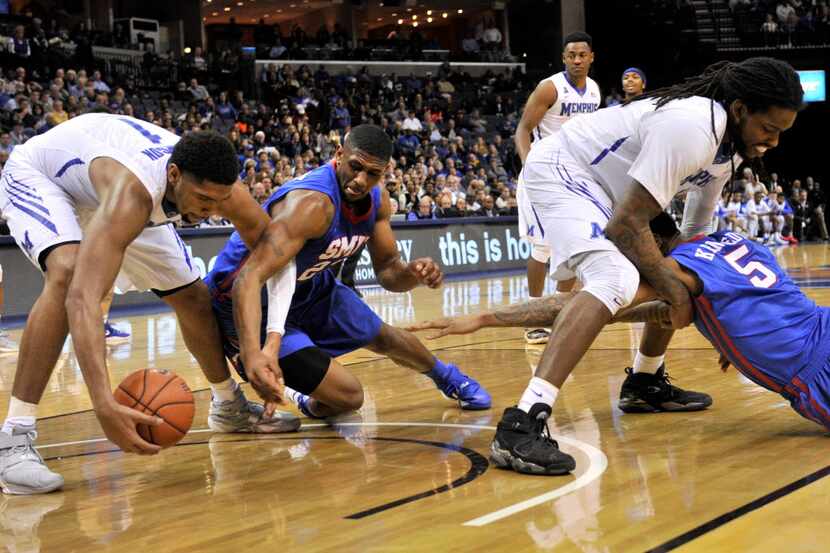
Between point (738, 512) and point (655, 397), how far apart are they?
1.80 m

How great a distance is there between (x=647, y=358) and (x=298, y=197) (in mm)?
1725

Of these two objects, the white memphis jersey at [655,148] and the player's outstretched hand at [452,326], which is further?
the player's outstretched hand at [452,326]

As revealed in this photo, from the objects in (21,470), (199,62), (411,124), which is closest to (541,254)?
(21,470)

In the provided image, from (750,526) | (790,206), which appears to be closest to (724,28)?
(790,206)

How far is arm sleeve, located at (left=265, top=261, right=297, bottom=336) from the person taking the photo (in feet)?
14.1

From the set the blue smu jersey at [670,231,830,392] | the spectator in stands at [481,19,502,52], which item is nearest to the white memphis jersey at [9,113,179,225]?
the blue smu jersey at [670,231,830,392]

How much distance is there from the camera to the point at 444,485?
141 inches

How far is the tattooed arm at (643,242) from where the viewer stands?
3.93 meters

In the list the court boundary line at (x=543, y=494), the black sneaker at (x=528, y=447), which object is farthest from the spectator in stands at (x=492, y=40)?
the black sneaker at (x=528, y=447)

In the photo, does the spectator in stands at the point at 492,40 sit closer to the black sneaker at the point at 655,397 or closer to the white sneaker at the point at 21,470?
the black sneaker at the point at 655,397

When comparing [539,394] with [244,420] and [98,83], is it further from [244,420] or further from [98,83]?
[98,83]

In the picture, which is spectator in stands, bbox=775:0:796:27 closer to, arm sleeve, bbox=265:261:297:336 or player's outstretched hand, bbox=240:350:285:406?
arm sleeve, bbox=265:261:297:336

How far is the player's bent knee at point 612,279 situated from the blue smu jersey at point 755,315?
1.27 feet

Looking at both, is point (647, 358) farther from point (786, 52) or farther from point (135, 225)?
point (786, 52)
